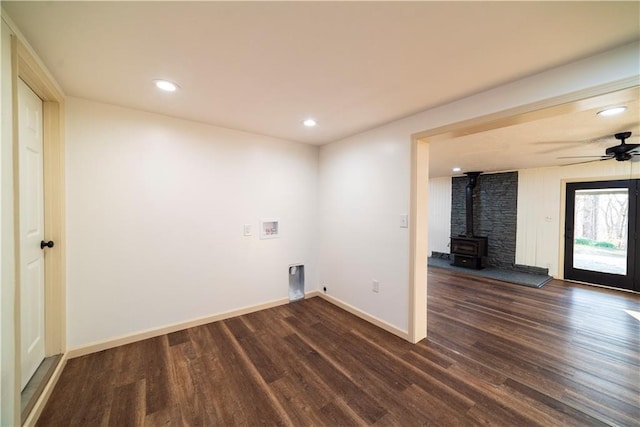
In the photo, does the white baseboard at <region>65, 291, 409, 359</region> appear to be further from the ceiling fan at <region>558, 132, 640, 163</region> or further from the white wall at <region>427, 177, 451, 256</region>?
the white wall at <region>427, 177, 451, 256</region>

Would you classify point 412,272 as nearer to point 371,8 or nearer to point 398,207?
point 398,207

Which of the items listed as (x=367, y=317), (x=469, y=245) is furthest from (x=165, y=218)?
(x=469, y=245)

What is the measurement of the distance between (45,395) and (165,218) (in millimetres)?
1561

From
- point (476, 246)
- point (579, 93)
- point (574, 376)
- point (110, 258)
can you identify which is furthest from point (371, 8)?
point (476, 246)

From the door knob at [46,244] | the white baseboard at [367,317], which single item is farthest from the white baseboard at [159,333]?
the door knob at [46,244]

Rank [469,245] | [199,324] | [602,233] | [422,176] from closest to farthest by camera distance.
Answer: [422,176], [199,324], [602,233], [469,245]

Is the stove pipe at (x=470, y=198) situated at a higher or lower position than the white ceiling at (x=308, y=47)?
lower

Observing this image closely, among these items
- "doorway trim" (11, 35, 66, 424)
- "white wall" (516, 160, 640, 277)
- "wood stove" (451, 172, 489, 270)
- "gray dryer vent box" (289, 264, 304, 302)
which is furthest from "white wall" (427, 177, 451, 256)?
"doorway trim" (11, 35, 66, 424)

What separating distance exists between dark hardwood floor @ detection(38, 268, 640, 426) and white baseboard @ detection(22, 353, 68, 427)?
1.8 inches

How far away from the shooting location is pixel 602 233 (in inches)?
180

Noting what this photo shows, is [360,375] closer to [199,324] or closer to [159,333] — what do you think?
[199,324]

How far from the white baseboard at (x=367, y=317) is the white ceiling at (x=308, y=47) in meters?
2.37

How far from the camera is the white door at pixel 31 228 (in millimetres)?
1645

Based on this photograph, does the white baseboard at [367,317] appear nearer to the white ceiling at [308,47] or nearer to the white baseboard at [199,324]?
the white baseboard at [199,324]
